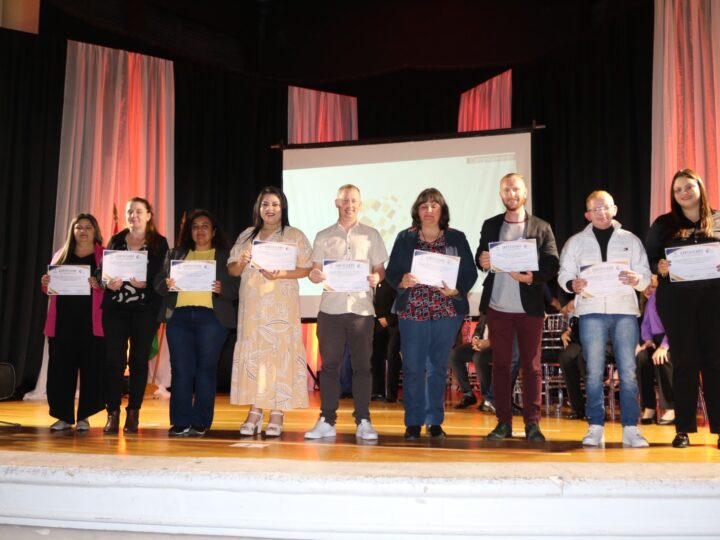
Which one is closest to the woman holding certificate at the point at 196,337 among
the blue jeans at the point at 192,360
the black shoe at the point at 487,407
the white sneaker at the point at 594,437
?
the blue jeans at the point at 192,360

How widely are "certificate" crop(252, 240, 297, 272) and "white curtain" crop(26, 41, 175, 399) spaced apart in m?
4.65

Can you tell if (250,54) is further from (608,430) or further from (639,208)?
(608,430)

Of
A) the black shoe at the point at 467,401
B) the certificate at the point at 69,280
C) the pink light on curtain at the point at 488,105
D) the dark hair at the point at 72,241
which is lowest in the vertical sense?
the black shoe at the point at 467,401

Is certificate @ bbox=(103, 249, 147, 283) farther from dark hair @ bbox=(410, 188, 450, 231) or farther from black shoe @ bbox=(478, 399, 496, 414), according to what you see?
black shoe @ bbox=(478, 399, 496, 414)

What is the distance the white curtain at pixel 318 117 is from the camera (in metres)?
9.12

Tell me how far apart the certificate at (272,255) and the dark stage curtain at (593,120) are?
3949 millimetres

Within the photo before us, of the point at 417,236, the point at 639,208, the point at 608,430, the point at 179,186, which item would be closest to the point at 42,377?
the point at 179,186

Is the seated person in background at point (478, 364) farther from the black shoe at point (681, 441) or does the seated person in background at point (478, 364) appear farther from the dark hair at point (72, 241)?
the dark hair at point (72, 241)

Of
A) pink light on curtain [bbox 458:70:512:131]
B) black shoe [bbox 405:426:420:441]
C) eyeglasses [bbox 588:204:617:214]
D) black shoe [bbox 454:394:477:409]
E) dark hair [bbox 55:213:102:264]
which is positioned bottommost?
black shoe [bbox 454:394:477:409]

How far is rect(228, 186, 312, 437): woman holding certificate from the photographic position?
12.6ft

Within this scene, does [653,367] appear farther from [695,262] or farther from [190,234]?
[190,234]

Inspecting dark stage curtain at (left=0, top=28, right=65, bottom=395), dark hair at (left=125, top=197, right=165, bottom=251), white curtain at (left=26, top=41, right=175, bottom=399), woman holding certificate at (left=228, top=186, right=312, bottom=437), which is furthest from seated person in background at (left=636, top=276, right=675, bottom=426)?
dark stage curtain at (left=0, top=28, right=65, bottom=395)

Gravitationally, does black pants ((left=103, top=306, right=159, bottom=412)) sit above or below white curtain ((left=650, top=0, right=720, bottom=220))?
below

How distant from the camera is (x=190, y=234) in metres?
4.21
